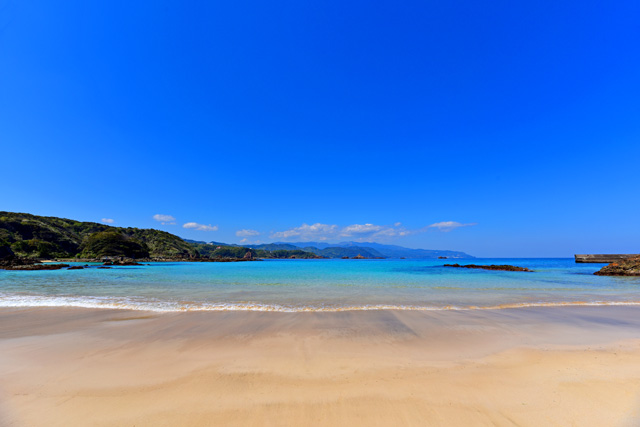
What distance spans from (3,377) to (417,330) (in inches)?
405

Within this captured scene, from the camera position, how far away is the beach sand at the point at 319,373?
3719 millimetres

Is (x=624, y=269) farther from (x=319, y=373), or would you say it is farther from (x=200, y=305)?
(x=200, y=305)

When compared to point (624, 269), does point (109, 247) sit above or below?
above

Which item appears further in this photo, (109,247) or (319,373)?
(109,247)

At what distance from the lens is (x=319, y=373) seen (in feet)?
16.8

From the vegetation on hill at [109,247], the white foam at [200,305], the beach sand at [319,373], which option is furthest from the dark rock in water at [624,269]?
the vegetation on hill at [109,247]

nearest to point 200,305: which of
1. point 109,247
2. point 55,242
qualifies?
point 109,247

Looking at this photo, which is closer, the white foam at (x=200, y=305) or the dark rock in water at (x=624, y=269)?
the white foam at (x=200, y=305)

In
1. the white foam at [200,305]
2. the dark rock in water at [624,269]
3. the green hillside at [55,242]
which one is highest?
the green hillside at [55,242]

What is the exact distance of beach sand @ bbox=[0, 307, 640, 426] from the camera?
3719 millimetres

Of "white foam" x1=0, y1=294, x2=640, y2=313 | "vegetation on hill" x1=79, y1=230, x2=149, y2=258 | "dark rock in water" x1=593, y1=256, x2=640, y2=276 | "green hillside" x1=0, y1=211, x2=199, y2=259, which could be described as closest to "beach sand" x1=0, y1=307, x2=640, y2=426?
"white foam" x1=0, y1=294, x2=640, y2=313

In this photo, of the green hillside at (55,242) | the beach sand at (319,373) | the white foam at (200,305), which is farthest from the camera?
the green hillside at (55,242)

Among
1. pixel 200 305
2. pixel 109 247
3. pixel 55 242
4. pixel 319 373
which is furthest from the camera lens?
pixel 55 242

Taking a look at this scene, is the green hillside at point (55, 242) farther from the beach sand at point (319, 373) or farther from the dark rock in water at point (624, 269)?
the dark rock in water at point (624, 269)
